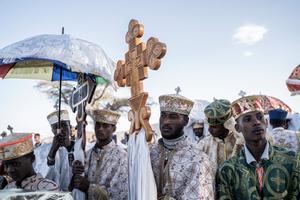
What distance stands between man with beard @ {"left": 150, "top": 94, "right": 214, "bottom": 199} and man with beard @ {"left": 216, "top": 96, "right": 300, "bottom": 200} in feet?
0.69

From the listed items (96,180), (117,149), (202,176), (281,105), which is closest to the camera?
(202,176)

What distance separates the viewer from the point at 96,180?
455 cm

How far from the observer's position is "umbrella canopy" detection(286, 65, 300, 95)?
462 centimetres

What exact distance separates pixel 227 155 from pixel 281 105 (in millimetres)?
3324

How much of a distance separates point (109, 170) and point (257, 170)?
1981 mm

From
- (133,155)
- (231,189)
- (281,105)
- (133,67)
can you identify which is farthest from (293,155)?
(281,105)

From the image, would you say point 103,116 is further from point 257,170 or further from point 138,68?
point 257,170

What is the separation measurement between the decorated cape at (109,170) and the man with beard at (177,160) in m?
0.89

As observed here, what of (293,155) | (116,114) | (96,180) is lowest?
(96,180)

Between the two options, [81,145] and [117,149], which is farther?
[117,149]

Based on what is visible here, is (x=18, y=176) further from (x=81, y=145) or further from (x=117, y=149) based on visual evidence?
(x=117, y=149)

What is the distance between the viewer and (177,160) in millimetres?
3559

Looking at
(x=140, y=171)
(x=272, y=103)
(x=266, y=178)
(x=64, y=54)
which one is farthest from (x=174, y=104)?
(x=272, y=103)

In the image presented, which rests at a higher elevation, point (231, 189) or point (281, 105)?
point (281, 105)
